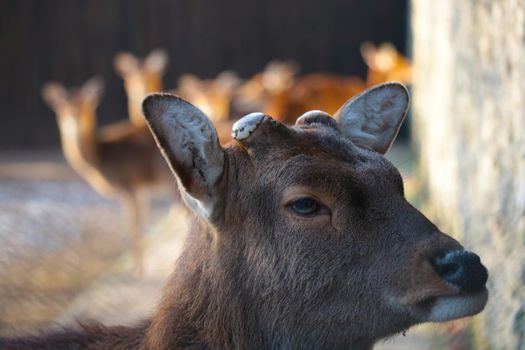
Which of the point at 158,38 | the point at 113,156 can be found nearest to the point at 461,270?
the point at 113,156

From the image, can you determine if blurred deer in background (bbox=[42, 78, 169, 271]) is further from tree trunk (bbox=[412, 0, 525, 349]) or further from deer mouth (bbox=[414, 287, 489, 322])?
deer mouth (bbox=[414, 287, 489, 322])

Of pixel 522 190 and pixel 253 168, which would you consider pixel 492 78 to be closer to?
pixel 522 190

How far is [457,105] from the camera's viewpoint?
316 inches

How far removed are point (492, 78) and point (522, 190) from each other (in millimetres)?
1189

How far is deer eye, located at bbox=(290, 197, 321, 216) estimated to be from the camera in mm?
3438

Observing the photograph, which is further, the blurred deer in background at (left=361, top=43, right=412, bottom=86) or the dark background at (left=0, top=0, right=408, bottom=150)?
the dark background at (left=0, top=0, right=408, bottom=150)

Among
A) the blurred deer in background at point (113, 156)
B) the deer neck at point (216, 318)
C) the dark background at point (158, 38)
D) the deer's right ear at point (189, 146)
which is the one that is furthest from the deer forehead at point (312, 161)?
the dark background at point (158, 38)

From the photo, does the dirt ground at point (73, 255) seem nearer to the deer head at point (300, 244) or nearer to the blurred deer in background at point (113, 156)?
the blurred deer in background at point (113, 156)

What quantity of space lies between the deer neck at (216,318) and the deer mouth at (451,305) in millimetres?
343

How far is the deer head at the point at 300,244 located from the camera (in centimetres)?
332

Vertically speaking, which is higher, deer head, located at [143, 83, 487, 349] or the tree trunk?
deer head, located at [143, 83, 487, 349]

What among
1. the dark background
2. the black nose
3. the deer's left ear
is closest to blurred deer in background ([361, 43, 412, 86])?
the dark background

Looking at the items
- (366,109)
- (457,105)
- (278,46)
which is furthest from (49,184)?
(366,109)

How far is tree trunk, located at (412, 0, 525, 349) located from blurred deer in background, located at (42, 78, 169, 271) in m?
4.82
